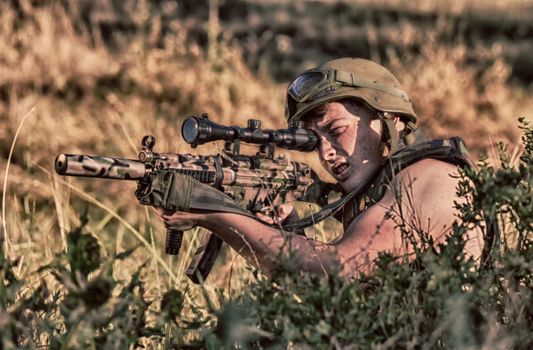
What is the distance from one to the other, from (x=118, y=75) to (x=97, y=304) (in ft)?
28.7

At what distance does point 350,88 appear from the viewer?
442 cm

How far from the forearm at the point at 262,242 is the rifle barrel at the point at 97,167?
0.33 metres

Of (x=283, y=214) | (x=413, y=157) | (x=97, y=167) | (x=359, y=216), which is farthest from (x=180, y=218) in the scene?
(x=413, y=157)

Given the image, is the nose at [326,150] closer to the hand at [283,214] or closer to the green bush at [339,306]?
the hand at [283,214]

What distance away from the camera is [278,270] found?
319 centimetres

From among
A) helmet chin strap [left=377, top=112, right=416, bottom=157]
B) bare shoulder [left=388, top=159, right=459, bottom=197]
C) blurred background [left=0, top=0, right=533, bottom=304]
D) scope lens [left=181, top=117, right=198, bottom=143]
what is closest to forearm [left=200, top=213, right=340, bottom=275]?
scope lens [left=181, top=117, right=198, bottom=143]

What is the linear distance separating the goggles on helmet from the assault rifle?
0.14 meters

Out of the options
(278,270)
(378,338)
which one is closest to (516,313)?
(378,338)

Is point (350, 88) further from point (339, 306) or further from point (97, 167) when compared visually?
point (339, 306)

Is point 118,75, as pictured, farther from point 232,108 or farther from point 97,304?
point 97,304

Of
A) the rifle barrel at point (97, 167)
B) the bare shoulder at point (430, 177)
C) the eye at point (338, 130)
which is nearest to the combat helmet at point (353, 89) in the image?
the eye at point (338, 130)

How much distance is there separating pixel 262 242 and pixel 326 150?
2.16ft

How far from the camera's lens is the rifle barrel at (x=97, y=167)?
12.2ft

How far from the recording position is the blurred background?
28.3ft
